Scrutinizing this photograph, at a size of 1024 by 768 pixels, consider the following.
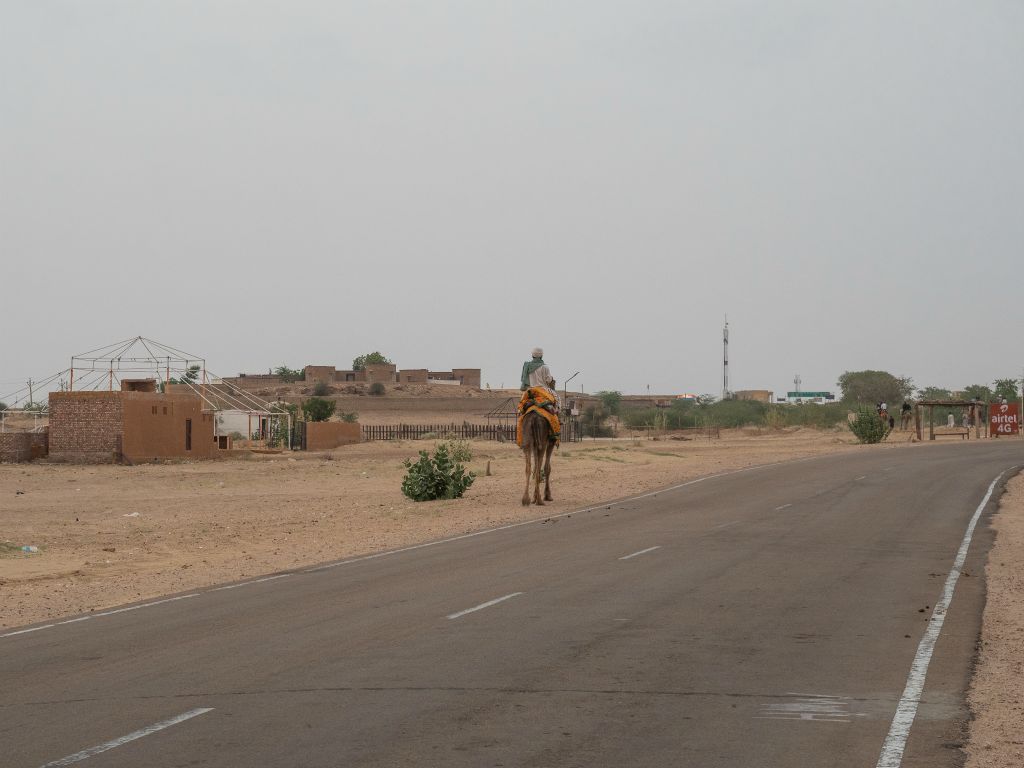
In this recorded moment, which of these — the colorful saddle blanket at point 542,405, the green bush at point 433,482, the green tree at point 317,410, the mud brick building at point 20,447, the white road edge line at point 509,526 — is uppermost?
the green tree at point 317,410

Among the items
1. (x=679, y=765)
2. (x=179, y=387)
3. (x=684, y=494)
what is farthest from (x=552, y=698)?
(x=179, y=387)

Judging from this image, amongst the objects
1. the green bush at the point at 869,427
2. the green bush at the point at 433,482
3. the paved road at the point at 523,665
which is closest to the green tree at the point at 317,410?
the green bush at the point at 869,427

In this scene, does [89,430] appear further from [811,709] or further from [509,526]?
[811,709]

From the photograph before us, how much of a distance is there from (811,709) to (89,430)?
45364 mm

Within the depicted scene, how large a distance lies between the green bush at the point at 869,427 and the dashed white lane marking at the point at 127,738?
206 feet

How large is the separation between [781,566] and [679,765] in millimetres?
10175

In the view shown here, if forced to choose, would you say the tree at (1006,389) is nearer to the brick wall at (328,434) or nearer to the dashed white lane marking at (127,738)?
the brick wall at (328,434)

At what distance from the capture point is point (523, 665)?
952 cm

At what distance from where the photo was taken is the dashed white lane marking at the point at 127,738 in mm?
6840

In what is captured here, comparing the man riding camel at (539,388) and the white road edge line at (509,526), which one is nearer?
the white road edge line at (509,526)

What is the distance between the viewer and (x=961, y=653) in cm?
1026

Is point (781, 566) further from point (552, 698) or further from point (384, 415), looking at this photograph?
point (384, 415)

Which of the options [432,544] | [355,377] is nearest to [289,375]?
[355,377]

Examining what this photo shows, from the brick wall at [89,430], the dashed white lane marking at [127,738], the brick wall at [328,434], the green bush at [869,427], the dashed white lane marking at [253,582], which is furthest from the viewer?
the green bush at [869,427]
